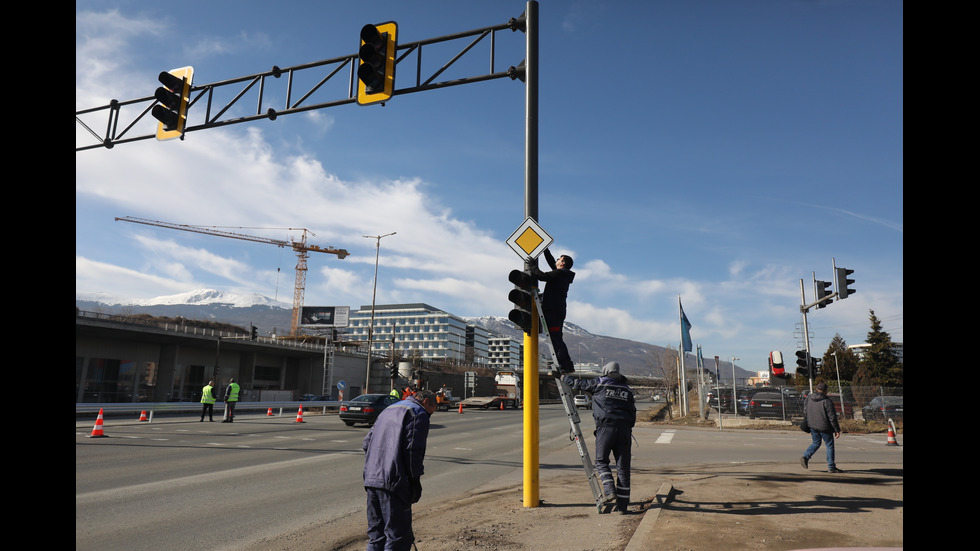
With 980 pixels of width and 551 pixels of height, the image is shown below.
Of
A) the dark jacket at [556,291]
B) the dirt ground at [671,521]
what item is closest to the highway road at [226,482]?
the dirt ground at [671,521]

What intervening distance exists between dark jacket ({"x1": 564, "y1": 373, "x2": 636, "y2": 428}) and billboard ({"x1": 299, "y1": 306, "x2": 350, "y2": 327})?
3026 inches

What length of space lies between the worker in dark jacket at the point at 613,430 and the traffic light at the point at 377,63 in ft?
16.0

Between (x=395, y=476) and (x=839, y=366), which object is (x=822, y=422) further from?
(x=839, y=366)

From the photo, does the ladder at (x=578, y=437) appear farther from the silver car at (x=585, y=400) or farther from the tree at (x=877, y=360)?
the tree at (x=877, y=360)

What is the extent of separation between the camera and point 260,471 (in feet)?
33.6

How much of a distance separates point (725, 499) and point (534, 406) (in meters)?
2.86

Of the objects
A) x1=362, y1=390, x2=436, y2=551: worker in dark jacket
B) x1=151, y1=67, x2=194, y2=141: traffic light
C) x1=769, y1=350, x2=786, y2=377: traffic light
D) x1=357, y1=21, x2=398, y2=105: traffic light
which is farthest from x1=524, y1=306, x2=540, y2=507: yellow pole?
x1=769, y1=350, x2=786, y2=377: traffic light

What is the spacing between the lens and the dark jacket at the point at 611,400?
6.73 metres

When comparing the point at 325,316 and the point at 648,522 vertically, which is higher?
the point at 325,316

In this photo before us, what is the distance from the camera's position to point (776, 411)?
28.4 m

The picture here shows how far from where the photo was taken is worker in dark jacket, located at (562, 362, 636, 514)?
6.55 m

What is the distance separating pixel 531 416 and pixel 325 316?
261 feet

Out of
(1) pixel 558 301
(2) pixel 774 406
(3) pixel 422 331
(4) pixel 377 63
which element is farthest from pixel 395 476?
(3) pixel 422 331
